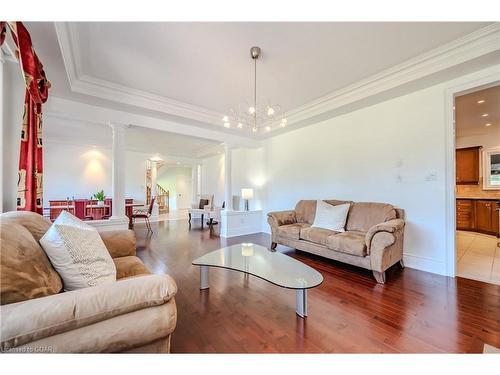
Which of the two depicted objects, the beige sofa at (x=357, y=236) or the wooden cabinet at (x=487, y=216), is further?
the wooden cabinet at (x=487, y=216)

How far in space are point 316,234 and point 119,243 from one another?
2528 millimetres

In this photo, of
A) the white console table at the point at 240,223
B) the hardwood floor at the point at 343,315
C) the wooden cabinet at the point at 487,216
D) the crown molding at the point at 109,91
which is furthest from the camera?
the white console table at the point at 240,223

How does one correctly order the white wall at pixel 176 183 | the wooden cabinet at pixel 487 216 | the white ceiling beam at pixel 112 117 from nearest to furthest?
the white ceiling beam at pixel 112 117 < the wooden cabinet at pixel 487 216 < the white wall at pixel 176 183

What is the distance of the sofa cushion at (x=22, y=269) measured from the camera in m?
0.85

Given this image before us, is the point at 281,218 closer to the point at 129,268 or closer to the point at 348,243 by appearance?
the point at 348,243

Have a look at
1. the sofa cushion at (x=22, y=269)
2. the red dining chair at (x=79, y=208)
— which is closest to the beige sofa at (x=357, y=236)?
the sofa cushion at (x=22, y=269)

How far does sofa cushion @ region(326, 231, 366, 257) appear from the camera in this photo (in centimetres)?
256

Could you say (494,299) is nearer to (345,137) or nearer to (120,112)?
(345,137)

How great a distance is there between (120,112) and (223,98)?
5.74 feet

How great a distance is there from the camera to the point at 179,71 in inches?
106

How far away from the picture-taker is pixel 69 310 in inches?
33.6

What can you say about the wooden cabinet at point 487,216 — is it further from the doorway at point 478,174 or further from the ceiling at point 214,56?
the ceiling at point 214,56

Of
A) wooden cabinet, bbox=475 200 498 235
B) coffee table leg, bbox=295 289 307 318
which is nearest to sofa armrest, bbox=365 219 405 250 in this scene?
coffee table leg, bbox=295 289 307 318

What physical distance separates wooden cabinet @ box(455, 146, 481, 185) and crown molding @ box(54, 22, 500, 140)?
4.28 m
